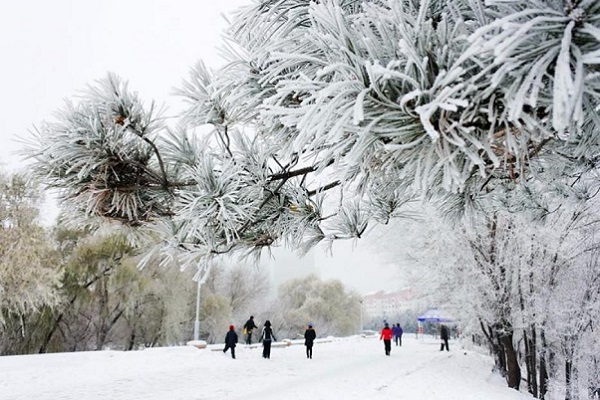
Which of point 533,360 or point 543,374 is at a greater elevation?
point 533,360

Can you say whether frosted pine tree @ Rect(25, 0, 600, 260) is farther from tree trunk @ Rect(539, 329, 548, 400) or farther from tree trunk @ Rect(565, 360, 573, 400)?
tree trunk @ Rect(539, 329, 548, 400)

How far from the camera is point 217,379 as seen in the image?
10.0m

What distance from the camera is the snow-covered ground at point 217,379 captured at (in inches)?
325

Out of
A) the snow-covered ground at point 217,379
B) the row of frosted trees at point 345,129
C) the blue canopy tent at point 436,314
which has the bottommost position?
the snow-covered ground at point 217,379

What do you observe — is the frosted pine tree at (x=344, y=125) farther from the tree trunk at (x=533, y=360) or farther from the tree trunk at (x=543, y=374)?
the tree trunk at (x=533, y=360)

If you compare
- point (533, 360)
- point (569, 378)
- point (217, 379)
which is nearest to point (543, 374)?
point (533, 360)

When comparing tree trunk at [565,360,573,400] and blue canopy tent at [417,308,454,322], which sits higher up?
blue canopy tent at [417,308,454,322]

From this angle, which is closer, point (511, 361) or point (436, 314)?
point (511, 361)

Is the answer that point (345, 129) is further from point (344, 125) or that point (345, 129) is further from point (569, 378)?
point (569, 378)

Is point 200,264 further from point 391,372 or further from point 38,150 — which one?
point 391,372

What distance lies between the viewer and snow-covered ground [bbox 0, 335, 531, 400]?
8250mm

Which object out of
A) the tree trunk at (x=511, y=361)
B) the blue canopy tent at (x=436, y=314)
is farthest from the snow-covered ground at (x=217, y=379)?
the blue canopy tent at (x=436, y=314)

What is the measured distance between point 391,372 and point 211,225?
11.3m

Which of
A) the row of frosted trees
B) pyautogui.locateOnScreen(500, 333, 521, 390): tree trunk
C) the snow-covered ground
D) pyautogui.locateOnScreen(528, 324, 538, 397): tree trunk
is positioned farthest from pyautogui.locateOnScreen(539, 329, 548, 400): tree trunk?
the row of frosted trees
